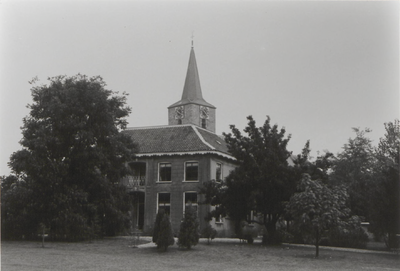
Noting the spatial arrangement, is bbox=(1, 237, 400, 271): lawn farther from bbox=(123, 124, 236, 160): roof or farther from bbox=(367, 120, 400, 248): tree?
bbox=(123, 124, 236, 160): roof

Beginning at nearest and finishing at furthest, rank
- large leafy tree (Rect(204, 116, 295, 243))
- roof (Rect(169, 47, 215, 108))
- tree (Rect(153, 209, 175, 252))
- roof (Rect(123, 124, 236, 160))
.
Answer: tree (Rect(153, 209, 175, 252))
large leafy tree (Rect(204, 116, 295, 243))
roof (Rect(123, 124, 236, 160))
roof (Rect(169, 47, 215, 108))

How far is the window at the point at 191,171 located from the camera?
113ft

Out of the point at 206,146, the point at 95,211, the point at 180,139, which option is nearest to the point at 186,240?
the point at 95,211

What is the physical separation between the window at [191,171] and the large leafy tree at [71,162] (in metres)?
7.77

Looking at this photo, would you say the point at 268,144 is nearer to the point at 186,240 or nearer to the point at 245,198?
Result: the point at 245,198

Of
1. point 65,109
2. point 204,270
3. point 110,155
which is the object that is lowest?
point 204,270

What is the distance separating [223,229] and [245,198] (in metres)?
12.4

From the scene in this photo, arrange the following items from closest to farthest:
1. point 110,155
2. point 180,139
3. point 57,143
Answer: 1. point 57,143
2. point 110,155
3. point 180,139

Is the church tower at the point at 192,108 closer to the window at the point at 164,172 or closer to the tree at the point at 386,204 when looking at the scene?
the window at the point at 164,172

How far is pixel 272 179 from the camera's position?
22.5 metres

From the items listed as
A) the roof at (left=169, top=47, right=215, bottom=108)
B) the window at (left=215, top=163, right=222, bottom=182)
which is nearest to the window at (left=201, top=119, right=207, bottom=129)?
the roof at (left=169, top=47, right=215, bottom=108)

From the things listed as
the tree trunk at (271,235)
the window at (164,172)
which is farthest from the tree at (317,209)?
the window at (164,172)

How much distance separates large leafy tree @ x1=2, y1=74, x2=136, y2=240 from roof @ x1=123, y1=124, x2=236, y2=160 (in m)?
7.19

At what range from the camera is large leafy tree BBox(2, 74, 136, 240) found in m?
24.8
